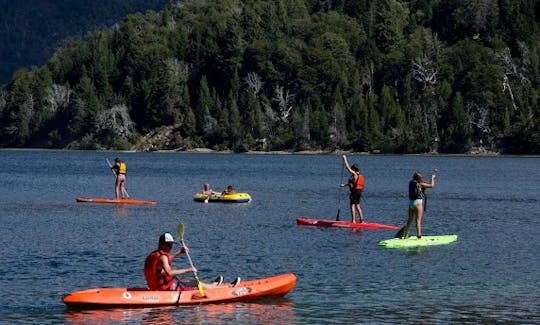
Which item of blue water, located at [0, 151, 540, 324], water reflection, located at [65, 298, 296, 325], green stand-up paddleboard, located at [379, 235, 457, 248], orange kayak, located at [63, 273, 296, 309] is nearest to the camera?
water reflection, located at [65, 298, 296, 325]

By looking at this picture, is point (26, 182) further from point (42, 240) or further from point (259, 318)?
point (259, 318)

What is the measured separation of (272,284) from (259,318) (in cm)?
230

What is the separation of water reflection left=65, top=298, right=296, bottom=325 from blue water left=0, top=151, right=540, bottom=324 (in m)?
0.03

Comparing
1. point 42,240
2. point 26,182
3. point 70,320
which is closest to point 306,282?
point 70,320

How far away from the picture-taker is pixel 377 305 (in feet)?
112

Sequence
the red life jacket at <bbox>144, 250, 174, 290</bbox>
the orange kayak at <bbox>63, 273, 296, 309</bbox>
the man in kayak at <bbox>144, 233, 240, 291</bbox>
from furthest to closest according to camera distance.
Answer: the red life jacket at <bbox>144, 250, 174, 290</bbox> < the man in kayak at <bbox>144, 233, 240, 291</bbox> < the orange kayak at <bbox>63, 273, 296, 309</bbox>

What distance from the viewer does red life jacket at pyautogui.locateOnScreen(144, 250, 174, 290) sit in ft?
106

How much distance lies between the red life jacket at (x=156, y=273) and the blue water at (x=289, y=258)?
69cm

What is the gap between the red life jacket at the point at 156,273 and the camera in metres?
32.4

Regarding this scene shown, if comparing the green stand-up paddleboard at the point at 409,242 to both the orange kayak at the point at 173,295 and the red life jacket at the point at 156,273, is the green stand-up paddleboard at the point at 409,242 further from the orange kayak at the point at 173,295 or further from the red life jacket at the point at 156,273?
the red life jacket at the point at 156,273

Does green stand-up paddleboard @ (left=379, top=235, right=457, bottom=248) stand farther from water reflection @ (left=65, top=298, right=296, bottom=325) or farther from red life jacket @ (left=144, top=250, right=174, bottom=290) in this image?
red life jacket @ (left=144, top=250, right=174, bottom=290)

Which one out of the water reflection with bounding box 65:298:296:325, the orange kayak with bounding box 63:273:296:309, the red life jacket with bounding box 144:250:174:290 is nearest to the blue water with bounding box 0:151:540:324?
the water reflection with bounding box 65:298:296:325

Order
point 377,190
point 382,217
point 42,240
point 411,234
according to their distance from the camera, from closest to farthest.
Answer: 1. point 42,240
2. point 411,234
3. point 382,217
4. point 377,190

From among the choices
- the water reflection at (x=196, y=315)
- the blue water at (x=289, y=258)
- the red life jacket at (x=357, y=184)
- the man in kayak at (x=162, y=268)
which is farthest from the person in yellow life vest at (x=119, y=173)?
the man in kayak at (x=162, y=268)
